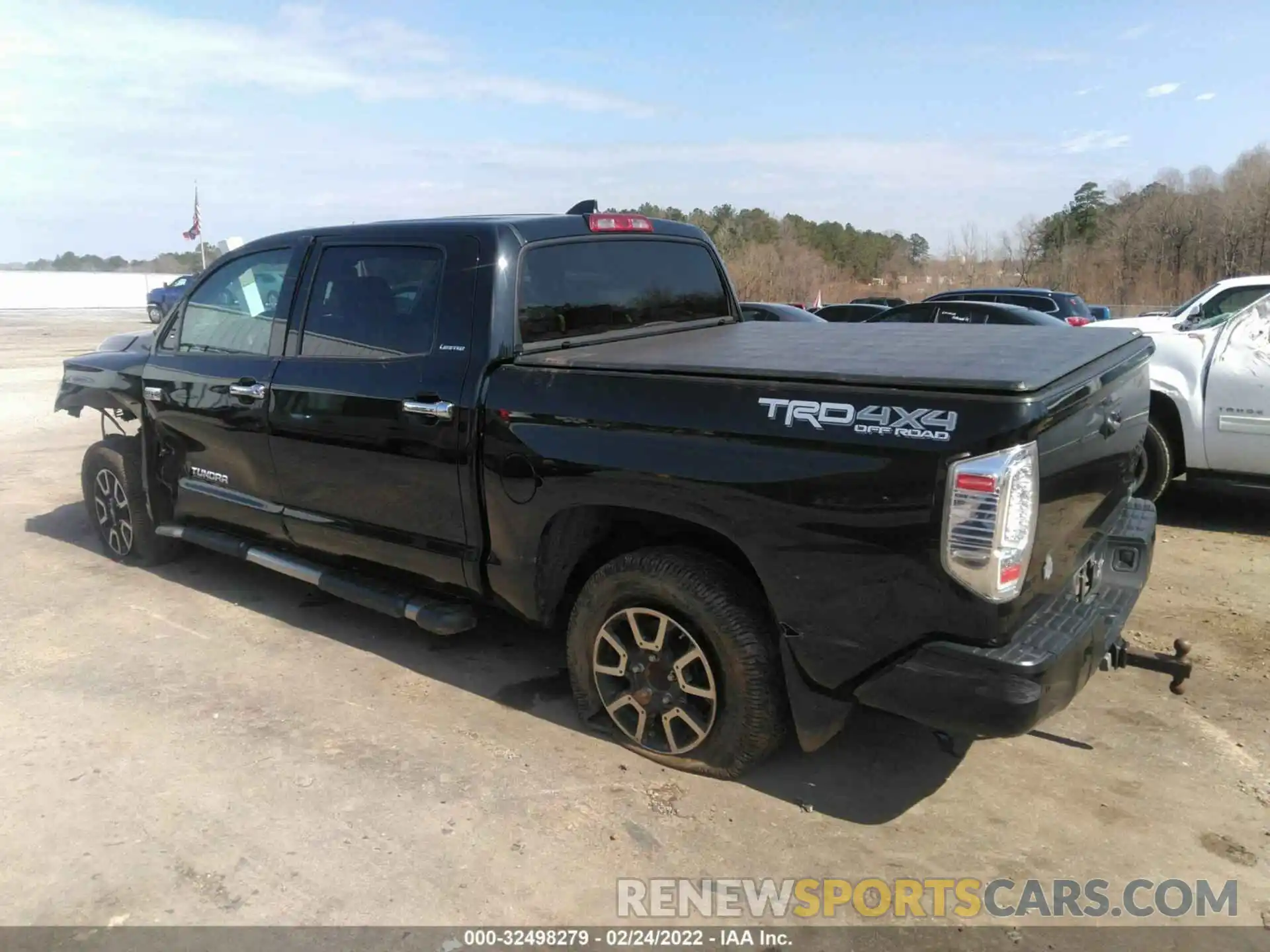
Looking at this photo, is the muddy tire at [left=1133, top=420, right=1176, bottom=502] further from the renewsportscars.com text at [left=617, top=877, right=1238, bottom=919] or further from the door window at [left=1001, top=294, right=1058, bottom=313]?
the door window at [left=1001, top=294, right=1058, bottom=313]

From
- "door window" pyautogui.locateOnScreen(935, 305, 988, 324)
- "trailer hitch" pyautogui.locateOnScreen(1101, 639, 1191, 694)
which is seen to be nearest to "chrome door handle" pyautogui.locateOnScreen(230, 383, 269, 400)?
"trailer hitch" pyautogui.locateOnScreen(1101, 639, 1191, 694)

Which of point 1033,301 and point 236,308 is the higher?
point 1033,301

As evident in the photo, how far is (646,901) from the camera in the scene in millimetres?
2775

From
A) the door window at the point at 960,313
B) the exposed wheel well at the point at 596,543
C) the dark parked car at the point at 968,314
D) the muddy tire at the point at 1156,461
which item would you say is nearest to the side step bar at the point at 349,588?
the exposed wheel well at the point at 596,543

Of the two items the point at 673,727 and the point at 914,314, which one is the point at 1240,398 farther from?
the point at 914,314

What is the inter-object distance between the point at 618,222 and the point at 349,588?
2.11m

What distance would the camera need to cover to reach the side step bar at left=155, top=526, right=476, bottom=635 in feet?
13.0

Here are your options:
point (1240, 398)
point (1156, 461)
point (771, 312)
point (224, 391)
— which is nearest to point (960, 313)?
point (771, 312)

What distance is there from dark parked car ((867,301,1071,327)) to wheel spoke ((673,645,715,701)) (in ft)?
33.2

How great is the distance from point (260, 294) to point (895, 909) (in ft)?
13.0

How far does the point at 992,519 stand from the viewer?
247 cm

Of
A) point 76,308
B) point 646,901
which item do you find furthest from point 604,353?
point 76,308

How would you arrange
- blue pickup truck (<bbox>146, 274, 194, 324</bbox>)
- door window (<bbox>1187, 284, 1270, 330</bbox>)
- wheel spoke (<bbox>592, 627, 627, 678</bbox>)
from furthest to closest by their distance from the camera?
blue pickup truck (<bbox>146, 274, 194, 324</bbox>) < door window (<bbox>1187, 284, 1270, 330</bbox>) < wheel spoke (<bbox>592, 627, 627, 678</bbox>)

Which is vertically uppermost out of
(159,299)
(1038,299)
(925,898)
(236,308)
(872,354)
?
(159,299)
